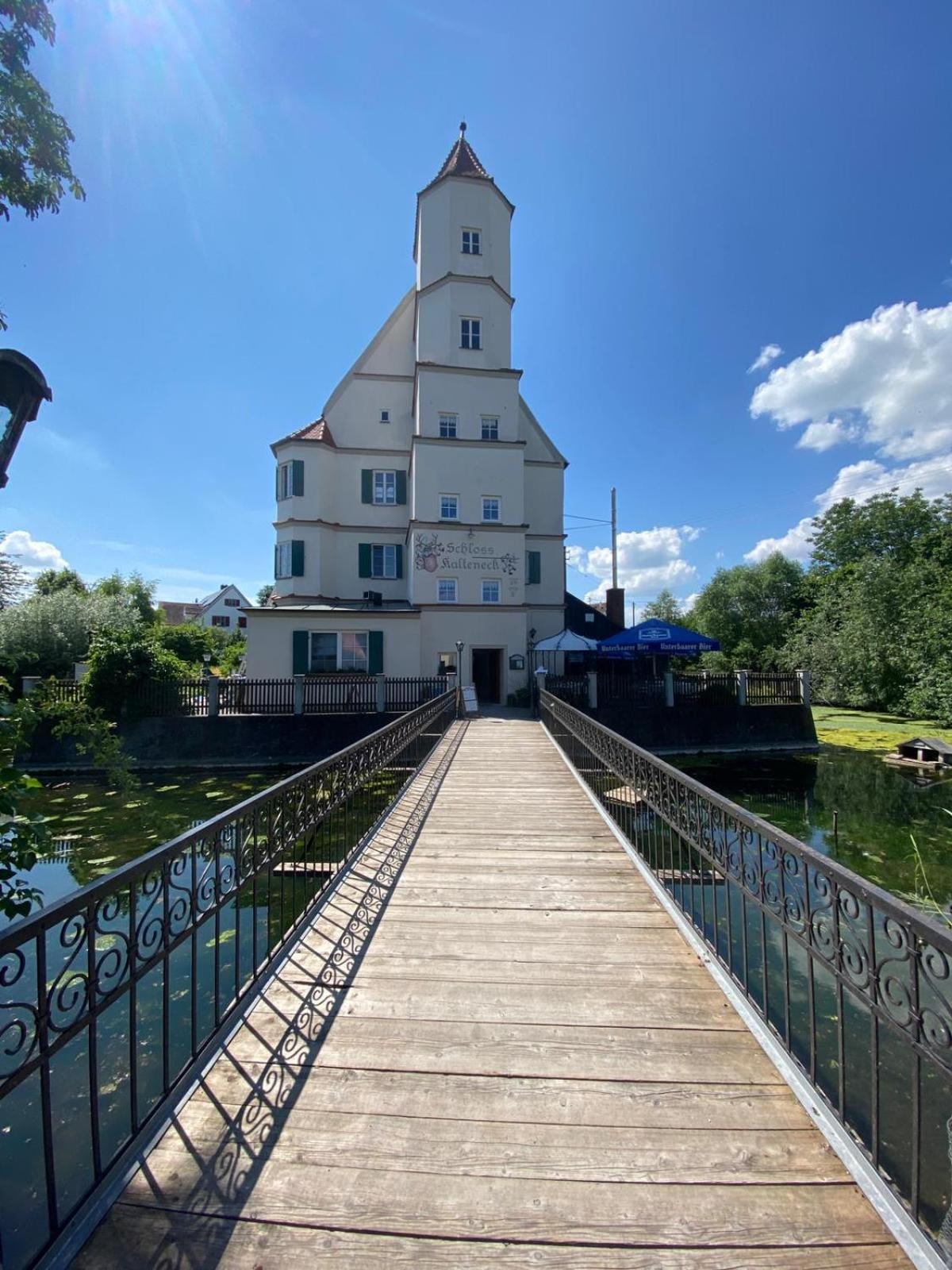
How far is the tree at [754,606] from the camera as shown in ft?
136

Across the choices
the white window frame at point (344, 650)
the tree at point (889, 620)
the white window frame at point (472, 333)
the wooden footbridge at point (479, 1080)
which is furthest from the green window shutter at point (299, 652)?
the tree at point (889, 620)

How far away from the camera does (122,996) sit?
4.09m

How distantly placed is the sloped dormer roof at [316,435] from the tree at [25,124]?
763 inches

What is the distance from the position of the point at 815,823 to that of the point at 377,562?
17554 mm

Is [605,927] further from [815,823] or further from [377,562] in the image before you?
[377,562]

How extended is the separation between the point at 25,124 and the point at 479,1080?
17.6 ft

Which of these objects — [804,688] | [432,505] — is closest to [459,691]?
[432,505]

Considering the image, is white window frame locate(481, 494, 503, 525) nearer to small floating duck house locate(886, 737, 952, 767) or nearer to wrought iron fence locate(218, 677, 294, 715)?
wrought iron fence locate(218, 677, 294, 715)

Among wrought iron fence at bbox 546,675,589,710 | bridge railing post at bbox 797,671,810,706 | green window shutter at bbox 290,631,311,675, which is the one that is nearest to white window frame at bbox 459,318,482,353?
green window shutter at bbox 290,631,311,675

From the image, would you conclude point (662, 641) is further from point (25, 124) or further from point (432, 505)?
point (25, 124)

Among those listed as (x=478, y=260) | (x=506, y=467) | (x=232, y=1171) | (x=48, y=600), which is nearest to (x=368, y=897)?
(x=232, y=1171)

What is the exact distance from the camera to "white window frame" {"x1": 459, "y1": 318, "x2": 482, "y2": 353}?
A: 20812mm

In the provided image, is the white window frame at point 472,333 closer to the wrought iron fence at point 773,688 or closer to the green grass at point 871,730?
the wrought iron fence at point 773,688

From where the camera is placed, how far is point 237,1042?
272 cm
